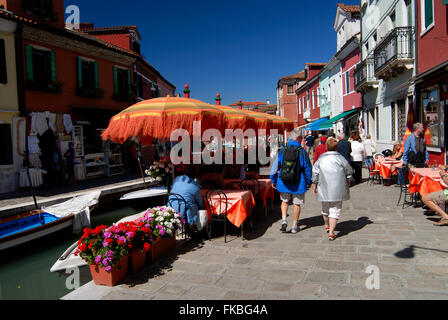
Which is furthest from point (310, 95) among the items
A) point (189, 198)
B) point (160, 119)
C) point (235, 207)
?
point (160, 119)

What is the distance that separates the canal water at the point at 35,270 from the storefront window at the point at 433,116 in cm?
898

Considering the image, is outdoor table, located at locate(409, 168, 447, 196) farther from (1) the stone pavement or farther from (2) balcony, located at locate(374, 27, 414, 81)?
(2) balcony, located at locate(374, 27, 414, 81)

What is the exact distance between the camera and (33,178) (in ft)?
40.3

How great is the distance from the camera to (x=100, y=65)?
669 inches

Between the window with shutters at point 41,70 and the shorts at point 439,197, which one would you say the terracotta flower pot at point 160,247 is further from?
the window with shutters at point 41,70

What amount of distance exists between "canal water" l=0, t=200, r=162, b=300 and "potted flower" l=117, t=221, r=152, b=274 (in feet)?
5.88

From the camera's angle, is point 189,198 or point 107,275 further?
point 189,198

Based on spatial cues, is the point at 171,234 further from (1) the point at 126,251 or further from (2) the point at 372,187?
(2) the point at 372,187

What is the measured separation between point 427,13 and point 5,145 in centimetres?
1537

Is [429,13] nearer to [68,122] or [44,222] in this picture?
[44,222]

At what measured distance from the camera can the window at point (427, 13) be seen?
10270 mm

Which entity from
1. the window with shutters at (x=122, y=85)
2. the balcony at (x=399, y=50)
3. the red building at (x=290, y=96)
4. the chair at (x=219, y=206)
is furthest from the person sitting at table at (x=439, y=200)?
the red building at (x=290, y=96)

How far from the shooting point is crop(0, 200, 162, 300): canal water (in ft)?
17.7

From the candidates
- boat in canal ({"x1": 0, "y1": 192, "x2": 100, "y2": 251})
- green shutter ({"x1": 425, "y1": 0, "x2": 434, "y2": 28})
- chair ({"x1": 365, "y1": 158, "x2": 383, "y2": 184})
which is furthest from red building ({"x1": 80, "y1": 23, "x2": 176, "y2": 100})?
green shutter ({"x1": 425, "y1": 0, "x2": 434, "y2": 28})
